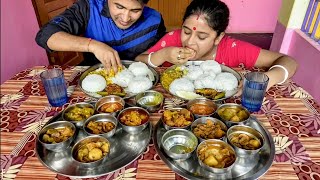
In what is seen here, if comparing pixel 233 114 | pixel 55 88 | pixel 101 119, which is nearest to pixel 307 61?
pixel 233 114

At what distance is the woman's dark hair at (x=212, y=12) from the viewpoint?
173 cm

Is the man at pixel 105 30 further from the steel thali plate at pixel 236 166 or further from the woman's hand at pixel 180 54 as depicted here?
the steel thali plate at pixel 236 166

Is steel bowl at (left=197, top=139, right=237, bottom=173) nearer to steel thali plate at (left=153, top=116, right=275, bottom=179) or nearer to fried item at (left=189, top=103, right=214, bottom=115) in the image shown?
steel thali plate at (left=153, top=116, right=275, bottom=179)

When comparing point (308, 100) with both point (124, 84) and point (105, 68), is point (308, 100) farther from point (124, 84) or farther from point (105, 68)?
point (105, 68)

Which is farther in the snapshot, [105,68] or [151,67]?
[151,67]

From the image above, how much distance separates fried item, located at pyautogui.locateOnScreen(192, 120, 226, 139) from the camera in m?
1.11

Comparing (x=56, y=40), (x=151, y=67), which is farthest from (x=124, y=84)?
(x=56, y=40)

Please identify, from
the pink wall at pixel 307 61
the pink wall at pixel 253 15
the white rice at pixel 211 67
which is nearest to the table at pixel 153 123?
the white rice at pixel 211 67

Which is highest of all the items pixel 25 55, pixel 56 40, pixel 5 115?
pixel 56 40

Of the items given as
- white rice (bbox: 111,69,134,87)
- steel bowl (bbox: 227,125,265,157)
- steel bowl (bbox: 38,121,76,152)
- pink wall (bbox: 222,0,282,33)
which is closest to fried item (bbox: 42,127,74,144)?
steel bowl (bbox: 38,121,76,152)

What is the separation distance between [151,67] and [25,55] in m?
2.09

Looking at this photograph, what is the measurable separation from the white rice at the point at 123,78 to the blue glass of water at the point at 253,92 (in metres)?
0.69

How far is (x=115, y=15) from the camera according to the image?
1902mm

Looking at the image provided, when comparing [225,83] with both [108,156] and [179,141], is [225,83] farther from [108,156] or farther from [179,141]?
[108,156]
